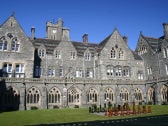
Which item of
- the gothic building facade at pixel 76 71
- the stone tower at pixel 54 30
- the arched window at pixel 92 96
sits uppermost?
the stone tower at pixel 54 30

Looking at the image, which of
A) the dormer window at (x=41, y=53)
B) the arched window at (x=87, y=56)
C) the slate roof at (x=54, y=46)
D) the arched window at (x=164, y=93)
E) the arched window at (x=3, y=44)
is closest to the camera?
the arched window at (x=3, y=44)

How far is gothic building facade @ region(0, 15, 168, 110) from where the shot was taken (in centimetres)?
3588

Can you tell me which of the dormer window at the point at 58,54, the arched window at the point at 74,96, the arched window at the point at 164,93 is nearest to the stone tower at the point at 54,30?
the dormer window at the point at 58,54

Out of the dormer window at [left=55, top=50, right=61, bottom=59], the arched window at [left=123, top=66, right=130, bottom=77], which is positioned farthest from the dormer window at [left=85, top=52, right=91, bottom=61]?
the arched window at [left=123, top=66, right=130, bottom=77]

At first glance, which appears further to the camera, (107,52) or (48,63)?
(107,52)

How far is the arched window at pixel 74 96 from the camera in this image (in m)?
38.5

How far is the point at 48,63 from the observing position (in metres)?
43.9

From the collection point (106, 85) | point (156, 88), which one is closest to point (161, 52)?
point (156, 88)

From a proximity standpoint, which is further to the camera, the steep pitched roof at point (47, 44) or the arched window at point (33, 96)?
the steep pitched roof at point (47, 44)

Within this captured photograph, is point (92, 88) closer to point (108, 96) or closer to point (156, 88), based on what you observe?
point (108, 96)

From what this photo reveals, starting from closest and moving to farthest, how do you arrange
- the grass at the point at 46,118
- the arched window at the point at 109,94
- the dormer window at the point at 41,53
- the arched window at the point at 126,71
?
the grass at the point at 46,118
the arched window at the point at 109,94
the dormer window at the point at 41,53
the arched window at the point at 126,71

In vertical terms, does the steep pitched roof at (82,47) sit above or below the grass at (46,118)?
above

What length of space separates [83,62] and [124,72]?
10500 mm

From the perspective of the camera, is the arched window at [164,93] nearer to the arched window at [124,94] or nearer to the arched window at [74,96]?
the arched window at [124,94]
